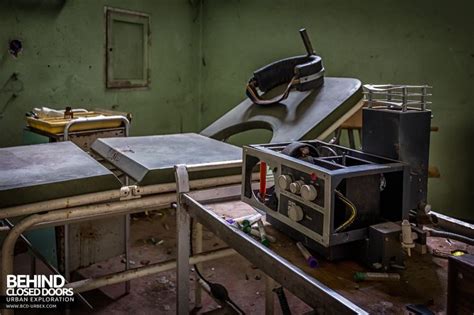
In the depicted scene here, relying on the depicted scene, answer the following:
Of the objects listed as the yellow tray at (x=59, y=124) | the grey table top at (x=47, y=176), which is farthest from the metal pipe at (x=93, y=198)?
the yellow tray at (x=59, y=124)

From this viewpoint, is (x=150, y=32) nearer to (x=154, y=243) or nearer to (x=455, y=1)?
(x=154, y=243)

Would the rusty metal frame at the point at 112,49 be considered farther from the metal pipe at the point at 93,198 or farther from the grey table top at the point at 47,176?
the metal pipe at the point at 93,198

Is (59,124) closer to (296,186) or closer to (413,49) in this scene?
(296,186)

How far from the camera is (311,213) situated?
0.96m

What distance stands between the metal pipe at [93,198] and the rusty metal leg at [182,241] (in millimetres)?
96

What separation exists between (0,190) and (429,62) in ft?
8.74

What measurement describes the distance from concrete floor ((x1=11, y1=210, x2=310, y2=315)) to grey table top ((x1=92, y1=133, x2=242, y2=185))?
0.69m

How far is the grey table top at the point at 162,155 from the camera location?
1.46 meters

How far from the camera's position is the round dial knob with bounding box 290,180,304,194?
38.8 inches

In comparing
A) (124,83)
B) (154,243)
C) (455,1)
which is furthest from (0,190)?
(455,1)

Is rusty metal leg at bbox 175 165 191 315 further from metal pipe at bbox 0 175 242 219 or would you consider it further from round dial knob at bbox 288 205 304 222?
round dial knob at bbox 288 205 304 222

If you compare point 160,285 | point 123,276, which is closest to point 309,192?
point 123,276

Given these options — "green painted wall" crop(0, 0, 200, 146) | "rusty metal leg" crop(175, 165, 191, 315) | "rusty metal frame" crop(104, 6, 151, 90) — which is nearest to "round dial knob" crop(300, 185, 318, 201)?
"rusty metal leg" crop(175, 165, 191, 315)

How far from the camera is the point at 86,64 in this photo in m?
3.21
